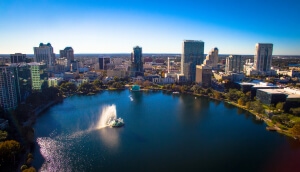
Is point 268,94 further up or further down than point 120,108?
further up

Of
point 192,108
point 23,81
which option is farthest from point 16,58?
point 192,108

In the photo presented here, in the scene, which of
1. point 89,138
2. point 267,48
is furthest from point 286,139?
point 267,48

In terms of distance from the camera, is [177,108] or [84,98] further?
[84,98]

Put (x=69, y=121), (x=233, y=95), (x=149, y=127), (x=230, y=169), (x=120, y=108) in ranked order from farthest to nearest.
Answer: (x=233, y=95)
(x=120, y=108)
(x=69, y=121)
(x=149, y=127)
(x=230, y=169)

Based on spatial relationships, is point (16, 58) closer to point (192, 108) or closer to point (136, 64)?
point (136, 64)

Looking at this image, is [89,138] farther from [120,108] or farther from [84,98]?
[84,98]

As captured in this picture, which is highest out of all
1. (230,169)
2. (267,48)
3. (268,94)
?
(267,48)
